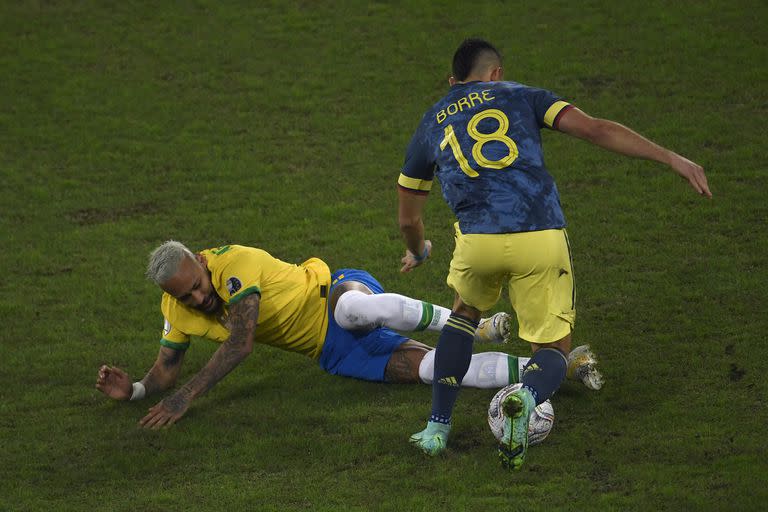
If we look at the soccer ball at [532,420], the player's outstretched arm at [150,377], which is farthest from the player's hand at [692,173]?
the player's outstretched arm at [150,377]

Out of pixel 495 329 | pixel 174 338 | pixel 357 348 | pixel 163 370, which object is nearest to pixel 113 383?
pixel 163 370

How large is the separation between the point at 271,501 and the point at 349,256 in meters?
4.48

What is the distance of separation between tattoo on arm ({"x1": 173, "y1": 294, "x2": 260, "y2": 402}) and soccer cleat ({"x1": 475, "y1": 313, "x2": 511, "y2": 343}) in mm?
1583

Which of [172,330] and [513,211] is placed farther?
[172,330]

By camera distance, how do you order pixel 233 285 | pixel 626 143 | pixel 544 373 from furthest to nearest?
pixel 233 285
pixel 544 373
pixel 626 143

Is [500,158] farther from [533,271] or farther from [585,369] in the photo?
[585,369]

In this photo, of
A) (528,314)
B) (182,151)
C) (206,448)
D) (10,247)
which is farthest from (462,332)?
(182,151)

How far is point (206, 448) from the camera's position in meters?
7.09

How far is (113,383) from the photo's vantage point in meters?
7.63

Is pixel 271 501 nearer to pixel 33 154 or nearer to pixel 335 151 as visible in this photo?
pixel 335 151

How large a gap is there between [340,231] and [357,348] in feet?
10.9

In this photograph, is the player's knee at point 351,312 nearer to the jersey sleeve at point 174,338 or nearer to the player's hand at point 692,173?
the jersey sleeve at point 174,338

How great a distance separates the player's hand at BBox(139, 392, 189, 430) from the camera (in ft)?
24.2

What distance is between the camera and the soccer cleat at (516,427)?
5902 mm
